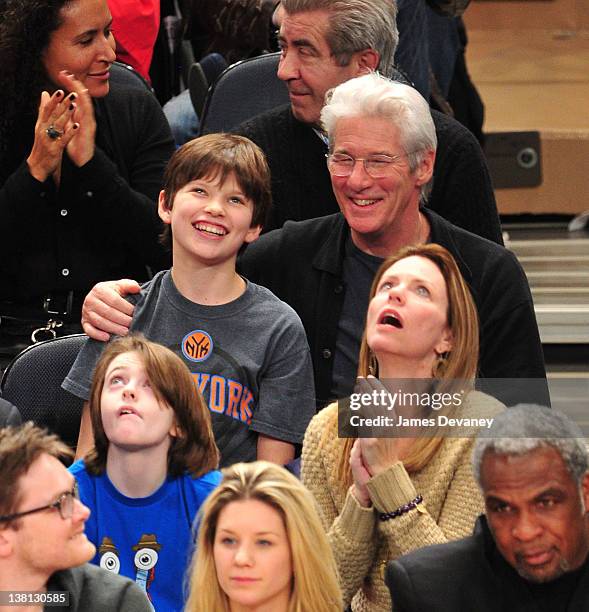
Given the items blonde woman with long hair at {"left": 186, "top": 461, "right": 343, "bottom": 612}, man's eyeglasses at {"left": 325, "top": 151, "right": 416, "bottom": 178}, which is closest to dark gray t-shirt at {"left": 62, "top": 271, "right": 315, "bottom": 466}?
man's eyeglasses at {"left": 325, "top": 151, "right": 416, "bottom": 178}

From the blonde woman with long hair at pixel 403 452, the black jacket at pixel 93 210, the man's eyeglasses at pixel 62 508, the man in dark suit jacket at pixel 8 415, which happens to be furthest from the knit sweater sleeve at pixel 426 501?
the black jacket at pixel 93 210

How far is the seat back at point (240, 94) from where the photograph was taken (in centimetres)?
391

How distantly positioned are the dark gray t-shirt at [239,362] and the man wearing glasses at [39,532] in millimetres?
625

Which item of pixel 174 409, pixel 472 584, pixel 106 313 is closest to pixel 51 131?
pixel 106 313

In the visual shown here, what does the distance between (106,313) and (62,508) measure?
0.75 m

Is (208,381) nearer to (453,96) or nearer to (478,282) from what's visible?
(478,282)

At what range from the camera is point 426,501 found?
8.40 ft

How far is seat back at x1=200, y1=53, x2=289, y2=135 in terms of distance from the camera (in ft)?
12.8

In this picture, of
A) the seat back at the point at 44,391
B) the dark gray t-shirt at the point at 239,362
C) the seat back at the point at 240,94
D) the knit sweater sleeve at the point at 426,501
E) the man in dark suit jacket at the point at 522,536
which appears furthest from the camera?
the seat back at the point at 240,94

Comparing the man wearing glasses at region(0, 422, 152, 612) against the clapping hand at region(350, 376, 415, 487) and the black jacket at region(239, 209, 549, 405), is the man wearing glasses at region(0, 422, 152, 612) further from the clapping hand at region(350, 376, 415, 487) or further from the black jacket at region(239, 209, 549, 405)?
the black jacket at region(239, 209, 549, 405)

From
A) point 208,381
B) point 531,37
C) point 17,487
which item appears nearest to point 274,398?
point 208,381

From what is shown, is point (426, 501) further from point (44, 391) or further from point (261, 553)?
point (44, 391)

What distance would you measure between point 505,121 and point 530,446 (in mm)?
3797

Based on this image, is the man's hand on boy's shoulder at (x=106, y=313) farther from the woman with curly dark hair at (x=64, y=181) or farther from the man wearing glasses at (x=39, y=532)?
the man wearing glasses at (x=39, y=532)
